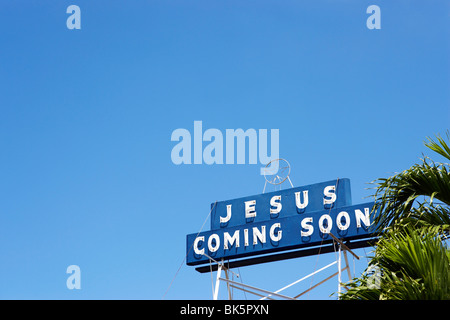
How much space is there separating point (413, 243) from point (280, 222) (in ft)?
52.1

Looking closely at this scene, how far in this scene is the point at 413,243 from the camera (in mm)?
8734

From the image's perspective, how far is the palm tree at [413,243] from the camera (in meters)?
8.45

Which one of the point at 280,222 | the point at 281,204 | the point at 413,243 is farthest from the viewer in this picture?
the point at 281,204

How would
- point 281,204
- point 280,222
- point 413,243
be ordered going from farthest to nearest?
1. point 281,204
2. point 280,222
3. point 413,243

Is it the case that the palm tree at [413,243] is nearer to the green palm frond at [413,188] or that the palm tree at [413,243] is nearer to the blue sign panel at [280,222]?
the green palm frond at [413,188]

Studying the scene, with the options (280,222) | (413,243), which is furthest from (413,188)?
(280,222)

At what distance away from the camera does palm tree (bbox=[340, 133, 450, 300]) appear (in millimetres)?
8453

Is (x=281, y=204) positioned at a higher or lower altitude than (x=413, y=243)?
higher

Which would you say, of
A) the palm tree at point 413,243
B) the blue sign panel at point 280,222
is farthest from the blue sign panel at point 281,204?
the palm tree at point 413,243

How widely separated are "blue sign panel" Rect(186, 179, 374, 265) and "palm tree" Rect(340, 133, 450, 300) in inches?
490

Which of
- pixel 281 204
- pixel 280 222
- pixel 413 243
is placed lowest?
pixel 413 243

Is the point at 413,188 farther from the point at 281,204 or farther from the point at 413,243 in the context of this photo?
the point at 281,204
